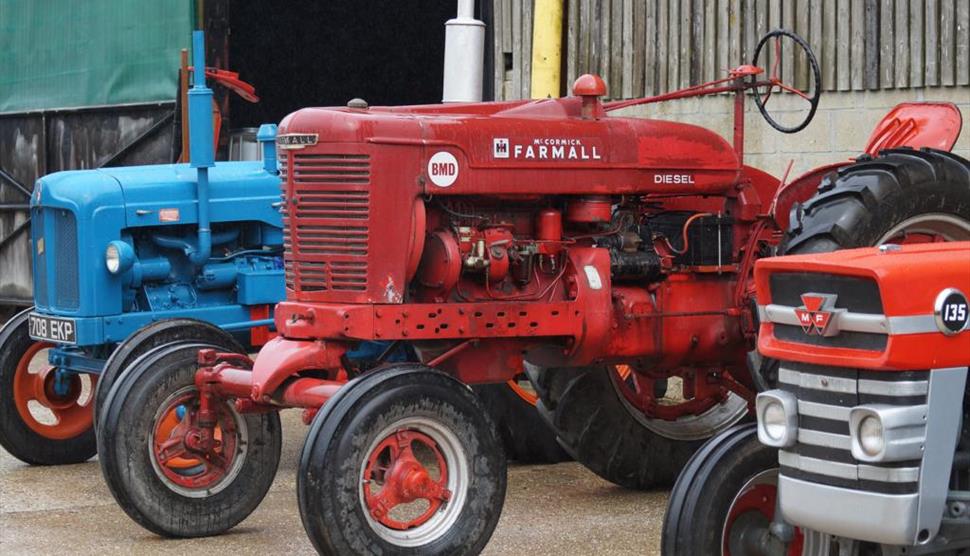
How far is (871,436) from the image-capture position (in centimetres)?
391

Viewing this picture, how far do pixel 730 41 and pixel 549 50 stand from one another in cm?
178

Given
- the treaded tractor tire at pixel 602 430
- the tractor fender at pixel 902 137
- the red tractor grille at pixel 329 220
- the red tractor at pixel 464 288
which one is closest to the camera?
the red tractor at pixel 464 288

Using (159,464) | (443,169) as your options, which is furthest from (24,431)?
(443,169)

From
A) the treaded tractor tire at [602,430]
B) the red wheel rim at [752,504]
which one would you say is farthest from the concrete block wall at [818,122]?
the red wheel rim at [752,504]

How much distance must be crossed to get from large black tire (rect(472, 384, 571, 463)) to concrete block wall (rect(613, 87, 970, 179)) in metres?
2.71

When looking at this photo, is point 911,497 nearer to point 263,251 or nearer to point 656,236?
point 656,236

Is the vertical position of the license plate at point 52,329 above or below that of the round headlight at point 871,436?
→ below

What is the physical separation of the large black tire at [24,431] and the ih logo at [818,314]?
205 inches

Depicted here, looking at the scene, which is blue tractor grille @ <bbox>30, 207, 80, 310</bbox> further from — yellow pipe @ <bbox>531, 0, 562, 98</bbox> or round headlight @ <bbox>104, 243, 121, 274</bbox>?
yellow pipe @ <bbox>531, 0, 562, 98</bbox>

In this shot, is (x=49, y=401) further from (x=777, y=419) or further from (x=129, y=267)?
(x=777, y=419)

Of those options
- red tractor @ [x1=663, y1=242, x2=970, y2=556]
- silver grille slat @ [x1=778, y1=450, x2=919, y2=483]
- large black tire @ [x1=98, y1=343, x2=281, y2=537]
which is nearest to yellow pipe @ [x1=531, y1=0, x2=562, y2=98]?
large black tire @ [x1=98, y1=343, x2=281, y2=537]

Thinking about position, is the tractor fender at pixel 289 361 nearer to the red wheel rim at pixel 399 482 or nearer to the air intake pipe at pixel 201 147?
the red wheel rim at pixel 399 482

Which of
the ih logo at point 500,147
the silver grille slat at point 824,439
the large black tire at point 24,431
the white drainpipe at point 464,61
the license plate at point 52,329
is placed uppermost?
the white drainpipe at point 464,61

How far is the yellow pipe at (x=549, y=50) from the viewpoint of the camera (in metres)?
11.9
